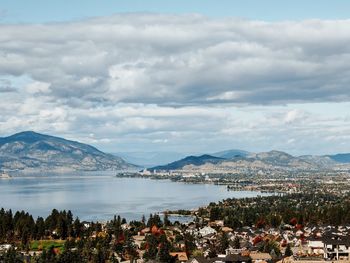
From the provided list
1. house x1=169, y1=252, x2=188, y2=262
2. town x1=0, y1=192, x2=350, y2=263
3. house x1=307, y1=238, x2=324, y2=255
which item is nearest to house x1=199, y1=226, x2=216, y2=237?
town x1=0, y1=192, x2=350, y2=263

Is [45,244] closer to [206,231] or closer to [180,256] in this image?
[180,256]

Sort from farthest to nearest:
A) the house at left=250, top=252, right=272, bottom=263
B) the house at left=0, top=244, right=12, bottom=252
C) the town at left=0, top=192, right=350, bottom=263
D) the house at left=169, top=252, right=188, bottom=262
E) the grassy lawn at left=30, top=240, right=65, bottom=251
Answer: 1. the grassy lawn at left=30, top=240, right=65, bottom=251
2. the house at left=0, top=244, right=12, bottom=252
3. the house at left=169, top=252, right=188, bottom=262
4. the town at left=0, top=192, right=350, bottom=263
5. the house at left=250, top=252, right=272, bottom=263

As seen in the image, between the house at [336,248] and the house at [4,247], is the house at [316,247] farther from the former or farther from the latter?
the house at [4,247]

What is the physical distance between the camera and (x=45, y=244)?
56.0m

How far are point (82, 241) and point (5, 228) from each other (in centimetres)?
1428

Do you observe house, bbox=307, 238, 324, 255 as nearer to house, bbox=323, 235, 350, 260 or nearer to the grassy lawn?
house, bbox=323, 235, 350, 260

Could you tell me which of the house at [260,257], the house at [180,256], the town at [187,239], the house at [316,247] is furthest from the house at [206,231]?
the house at [316,247]

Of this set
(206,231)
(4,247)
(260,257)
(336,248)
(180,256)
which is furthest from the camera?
(206,231)

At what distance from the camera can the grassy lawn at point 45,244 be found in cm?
5356

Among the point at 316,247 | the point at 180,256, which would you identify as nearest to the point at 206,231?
the point at 180,256

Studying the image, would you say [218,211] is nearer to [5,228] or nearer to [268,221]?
[268,221]

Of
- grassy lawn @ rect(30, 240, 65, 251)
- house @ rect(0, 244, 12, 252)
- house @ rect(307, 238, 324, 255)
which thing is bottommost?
grassy lawn @ rect(30, 240, 65, 251)

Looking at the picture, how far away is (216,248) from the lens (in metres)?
48.6

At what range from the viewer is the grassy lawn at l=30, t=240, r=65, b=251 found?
5356 cm
